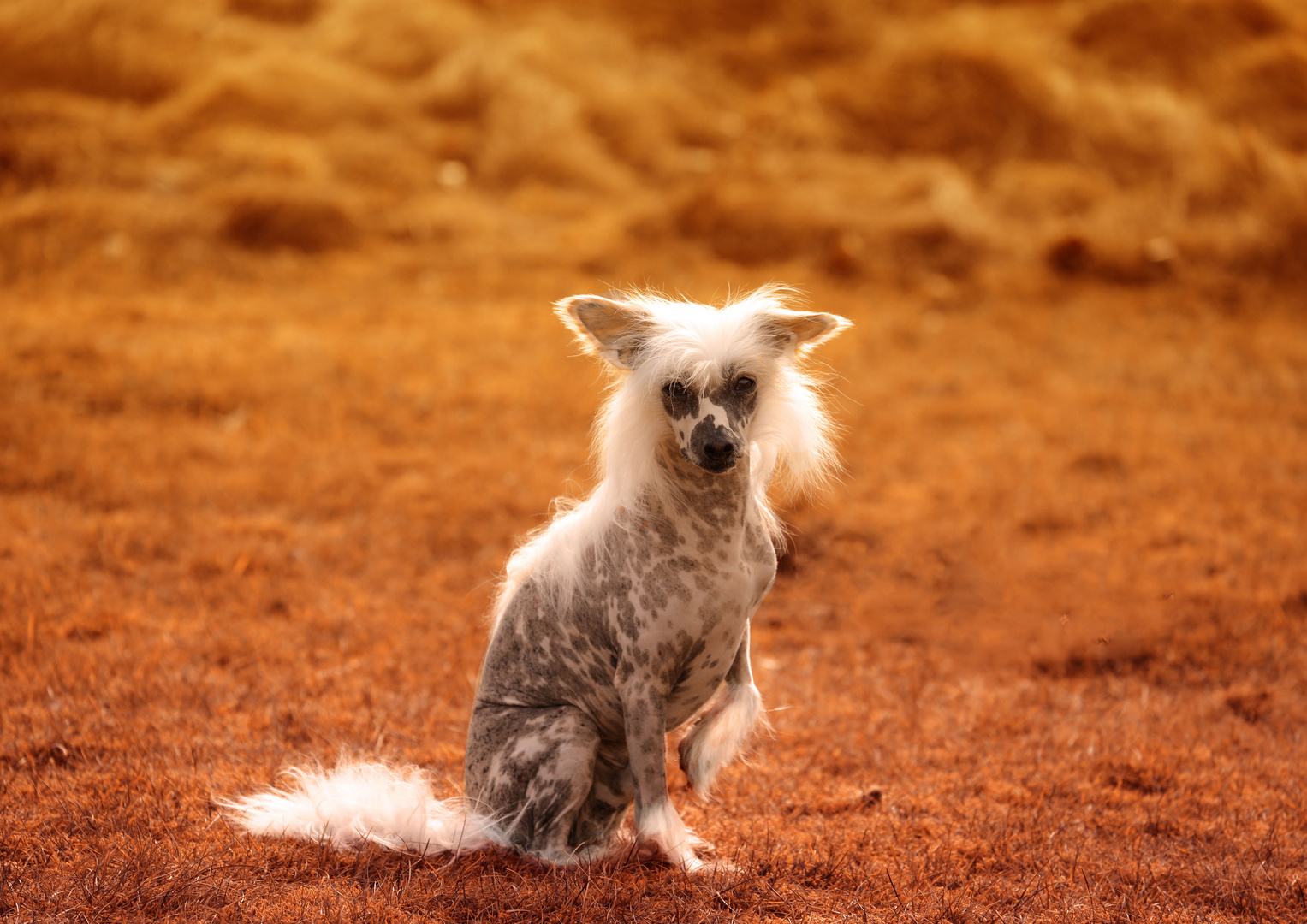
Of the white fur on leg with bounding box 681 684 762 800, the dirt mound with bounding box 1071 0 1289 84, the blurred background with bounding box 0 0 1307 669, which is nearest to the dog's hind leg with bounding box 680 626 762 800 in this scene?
the white fur on leg with bounding box 681 684 762 800

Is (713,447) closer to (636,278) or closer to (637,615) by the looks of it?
(637,615)

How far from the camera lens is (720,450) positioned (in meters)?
3.56

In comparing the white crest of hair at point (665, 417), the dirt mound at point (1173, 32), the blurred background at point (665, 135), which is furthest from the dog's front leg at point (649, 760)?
the dirt mound at point (1173, 32)

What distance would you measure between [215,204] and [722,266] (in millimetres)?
6543

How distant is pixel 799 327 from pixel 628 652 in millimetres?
1262

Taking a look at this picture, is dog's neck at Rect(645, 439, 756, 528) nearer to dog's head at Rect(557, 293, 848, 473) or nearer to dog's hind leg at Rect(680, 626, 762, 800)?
dog's head at Rect(557, 293, 848, 473)

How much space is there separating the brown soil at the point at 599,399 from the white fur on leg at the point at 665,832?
89 mm

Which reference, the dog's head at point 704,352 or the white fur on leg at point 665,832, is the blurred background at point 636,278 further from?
the white fur on leg at point 665,832

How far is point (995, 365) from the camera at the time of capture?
12234 mm

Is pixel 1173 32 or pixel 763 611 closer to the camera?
pixel 763 611

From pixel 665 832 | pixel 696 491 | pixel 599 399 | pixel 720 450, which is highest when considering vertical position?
pixel 720 450

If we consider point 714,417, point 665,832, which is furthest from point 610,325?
point 665,832

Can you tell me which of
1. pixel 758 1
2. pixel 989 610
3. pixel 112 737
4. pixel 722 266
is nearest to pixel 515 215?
pixel 722 266

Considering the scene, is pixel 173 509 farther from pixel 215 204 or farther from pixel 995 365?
pixel 995 365
